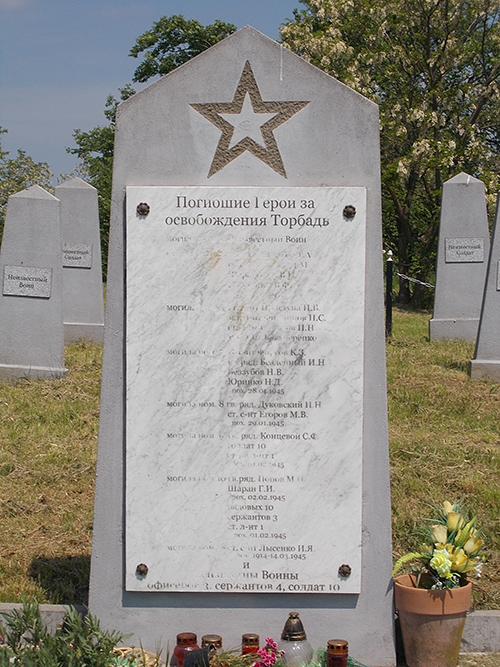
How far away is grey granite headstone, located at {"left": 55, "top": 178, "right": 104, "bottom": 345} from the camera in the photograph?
1166 centimetres

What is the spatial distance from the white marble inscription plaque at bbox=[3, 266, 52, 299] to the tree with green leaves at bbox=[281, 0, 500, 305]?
11.6 m

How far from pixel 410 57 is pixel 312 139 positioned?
1799cm

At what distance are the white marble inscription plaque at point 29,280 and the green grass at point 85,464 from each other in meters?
0.97

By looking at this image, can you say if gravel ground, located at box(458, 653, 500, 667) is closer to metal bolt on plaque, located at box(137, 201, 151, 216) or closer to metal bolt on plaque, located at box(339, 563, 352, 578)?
metal bolt on plaque, located at box(339, 563, 352, 578)

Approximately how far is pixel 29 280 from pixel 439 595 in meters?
6.72

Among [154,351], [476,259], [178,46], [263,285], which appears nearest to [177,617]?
[154,351]

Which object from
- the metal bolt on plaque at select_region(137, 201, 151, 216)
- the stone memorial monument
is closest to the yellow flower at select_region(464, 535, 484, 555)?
the stone memorial monument

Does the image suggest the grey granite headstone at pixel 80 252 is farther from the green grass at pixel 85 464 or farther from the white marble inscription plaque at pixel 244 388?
the white marble inscription plaque at pixel 244 388

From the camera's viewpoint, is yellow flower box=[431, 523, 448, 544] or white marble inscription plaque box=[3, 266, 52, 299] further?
white marble inscription plaque box=[3, 266, 52, 299]

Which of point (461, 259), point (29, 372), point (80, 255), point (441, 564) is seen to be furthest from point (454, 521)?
point (461, 259)

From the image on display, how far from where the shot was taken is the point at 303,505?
3607 millimetres

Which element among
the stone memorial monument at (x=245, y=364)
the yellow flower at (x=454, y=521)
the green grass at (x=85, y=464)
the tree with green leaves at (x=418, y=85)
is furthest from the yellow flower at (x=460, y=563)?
the tree with green leaves at (x=418, y=85)

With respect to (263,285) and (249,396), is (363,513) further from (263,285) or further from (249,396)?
(263,285)

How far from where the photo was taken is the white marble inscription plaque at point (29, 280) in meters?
9.13
